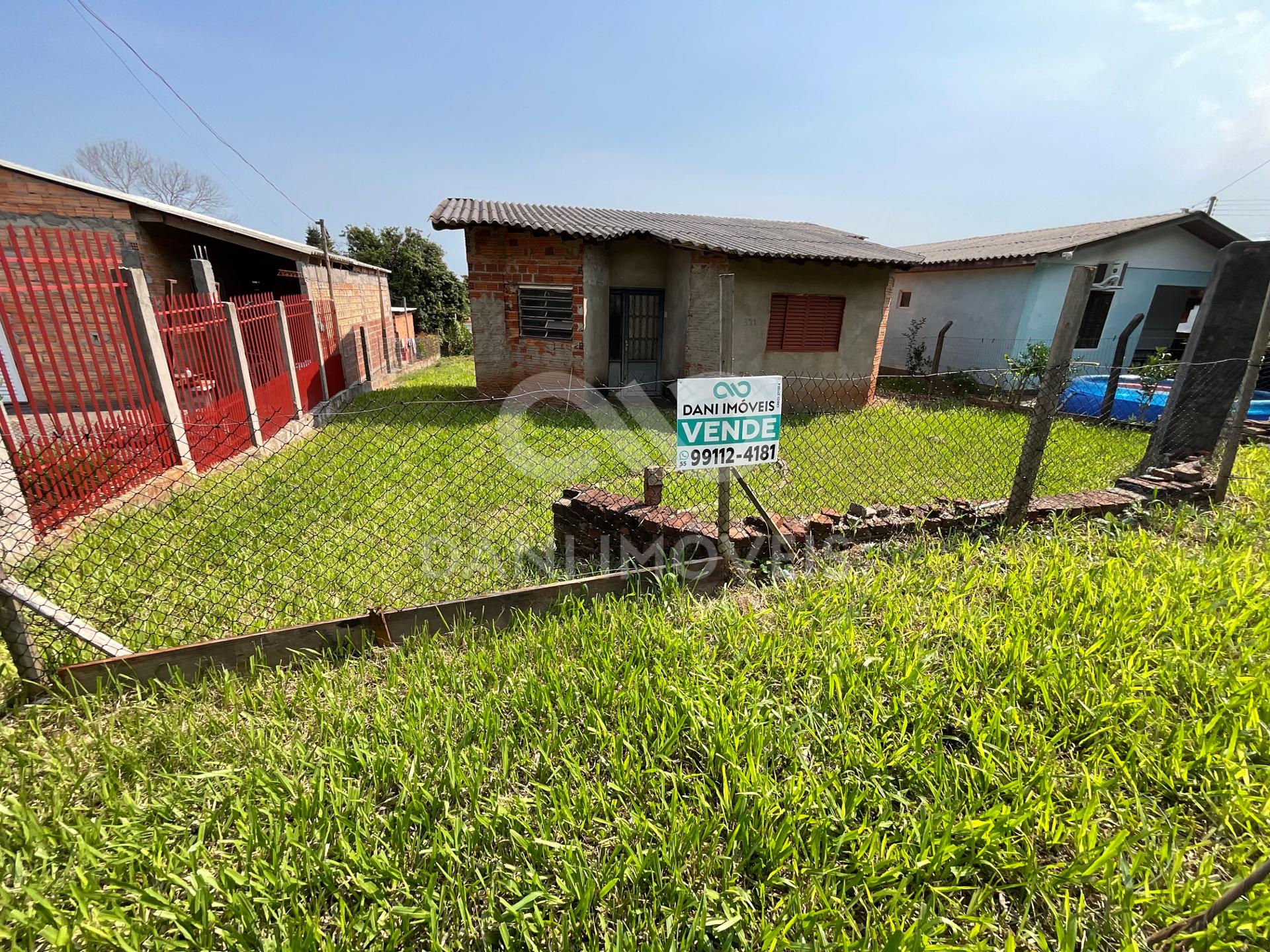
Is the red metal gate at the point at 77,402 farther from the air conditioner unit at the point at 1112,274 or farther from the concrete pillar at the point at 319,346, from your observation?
the air conditioner unit at the point at 1112,274

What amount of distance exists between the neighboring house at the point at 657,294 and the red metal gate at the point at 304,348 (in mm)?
2771

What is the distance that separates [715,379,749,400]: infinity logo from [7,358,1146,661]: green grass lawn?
1.45 meters

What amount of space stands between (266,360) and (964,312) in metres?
16.3

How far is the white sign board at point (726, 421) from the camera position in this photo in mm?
2543

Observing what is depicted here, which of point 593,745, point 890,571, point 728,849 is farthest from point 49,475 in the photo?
point 890,571

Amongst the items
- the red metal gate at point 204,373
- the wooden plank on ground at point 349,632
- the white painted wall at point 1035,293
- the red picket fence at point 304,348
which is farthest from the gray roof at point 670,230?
the wooden plank on ground at point 349,632

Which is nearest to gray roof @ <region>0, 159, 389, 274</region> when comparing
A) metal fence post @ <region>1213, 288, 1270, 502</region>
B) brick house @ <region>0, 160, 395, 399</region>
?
brick house @ <region>0, 160, 395, 399</region>

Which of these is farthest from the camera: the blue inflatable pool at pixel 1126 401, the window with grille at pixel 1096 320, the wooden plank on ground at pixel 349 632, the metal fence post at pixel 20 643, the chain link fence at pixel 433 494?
the window with grille at pixel 1096 320

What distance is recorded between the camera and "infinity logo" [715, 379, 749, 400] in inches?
101

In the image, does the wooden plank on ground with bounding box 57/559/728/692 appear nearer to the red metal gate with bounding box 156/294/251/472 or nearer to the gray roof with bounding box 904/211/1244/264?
the red metal gate with bounding box 156/294/251/472

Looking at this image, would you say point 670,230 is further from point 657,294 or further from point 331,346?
point 331,346

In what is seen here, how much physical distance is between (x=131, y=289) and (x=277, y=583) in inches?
137

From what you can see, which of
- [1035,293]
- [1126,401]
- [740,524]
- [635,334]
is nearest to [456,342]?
[635,334]

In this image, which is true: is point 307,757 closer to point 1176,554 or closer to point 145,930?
point 145,930
